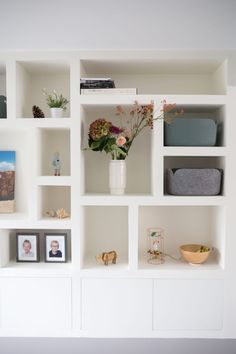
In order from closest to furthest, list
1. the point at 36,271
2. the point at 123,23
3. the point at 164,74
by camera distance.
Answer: the point at 123,23 < the point at 36,271 < the point at 164,74

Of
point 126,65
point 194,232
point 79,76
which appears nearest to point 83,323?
point 194,232

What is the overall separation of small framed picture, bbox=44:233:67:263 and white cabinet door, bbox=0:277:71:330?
0.15 meters

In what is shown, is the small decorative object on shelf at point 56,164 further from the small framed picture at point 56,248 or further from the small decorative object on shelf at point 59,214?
the small framed picture at point 56,248

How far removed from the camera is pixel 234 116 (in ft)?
6.21

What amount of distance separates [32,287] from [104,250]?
0.55m

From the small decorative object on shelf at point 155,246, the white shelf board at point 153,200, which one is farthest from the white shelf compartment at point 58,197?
the small decorative object on shelf at point 155,246

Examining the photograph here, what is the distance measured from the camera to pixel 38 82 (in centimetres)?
222

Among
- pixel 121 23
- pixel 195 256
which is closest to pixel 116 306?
pixel 195 256

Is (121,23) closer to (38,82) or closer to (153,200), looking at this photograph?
(38,82)

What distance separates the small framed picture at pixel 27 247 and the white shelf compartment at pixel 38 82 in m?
0.77

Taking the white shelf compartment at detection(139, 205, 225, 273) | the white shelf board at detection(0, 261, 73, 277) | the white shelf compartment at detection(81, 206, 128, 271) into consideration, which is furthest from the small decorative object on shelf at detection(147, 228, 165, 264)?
the white shelf board at detection(0, 261, 73, 277)

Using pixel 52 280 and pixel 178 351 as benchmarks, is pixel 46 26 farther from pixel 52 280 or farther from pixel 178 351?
pixel 178 351

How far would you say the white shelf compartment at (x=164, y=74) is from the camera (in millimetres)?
1990

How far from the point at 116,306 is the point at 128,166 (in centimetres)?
91
